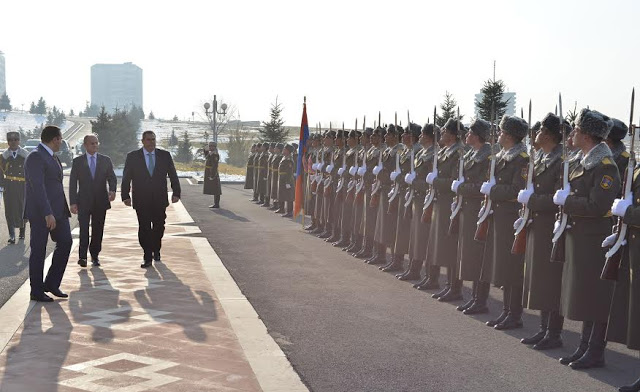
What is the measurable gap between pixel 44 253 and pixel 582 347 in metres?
5.20

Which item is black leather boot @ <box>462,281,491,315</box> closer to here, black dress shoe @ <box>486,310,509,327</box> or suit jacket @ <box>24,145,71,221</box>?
black dress shoe @ <box>486,310,509,327</box>

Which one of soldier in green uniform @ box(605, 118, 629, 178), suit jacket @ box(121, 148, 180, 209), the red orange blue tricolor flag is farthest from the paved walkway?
the red orange blue tricolor flag

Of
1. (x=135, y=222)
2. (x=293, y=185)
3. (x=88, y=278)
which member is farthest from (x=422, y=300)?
(x=293, y=185)

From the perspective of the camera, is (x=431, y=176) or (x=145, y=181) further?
(x=145, y=181)

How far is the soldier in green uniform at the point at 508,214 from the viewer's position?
314 inches

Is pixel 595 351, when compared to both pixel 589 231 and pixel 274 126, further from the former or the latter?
pixel 274 126

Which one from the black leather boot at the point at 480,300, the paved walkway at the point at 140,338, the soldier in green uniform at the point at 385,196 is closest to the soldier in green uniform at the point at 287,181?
the soldier in green uniform at the point at 385,196

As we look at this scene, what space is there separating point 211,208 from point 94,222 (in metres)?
11.8

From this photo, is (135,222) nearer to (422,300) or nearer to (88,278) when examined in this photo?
(88,278)

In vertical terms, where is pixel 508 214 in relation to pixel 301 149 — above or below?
below

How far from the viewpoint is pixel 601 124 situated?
21.6 ft

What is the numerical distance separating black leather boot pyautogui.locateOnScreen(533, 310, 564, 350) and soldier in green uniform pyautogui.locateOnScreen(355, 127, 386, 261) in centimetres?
529

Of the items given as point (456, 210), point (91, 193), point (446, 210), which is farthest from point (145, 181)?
point (456, 210)

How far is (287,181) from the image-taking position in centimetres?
2214
